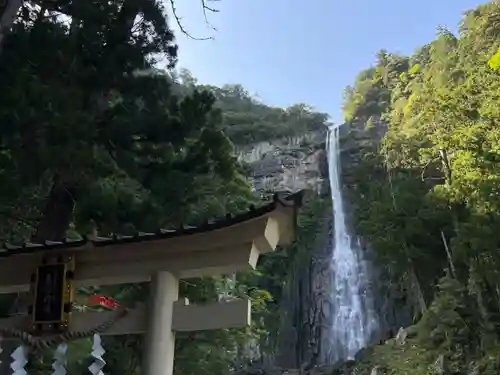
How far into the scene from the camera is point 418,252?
1399 centimetres

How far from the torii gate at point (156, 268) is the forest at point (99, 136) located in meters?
1.12

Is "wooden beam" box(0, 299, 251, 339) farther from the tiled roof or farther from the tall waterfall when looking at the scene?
the tall waterfall

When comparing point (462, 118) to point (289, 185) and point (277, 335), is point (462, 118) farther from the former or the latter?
point (289, 185)

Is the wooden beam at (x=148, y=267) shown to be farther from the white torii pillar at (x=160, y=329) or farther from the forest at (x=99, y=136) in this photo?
the forest at (x=99, y=136)

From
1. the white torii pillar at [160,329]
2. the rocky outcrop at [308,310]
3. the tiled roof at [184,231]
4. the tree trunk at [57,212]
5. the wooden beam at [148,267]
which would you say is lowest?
the white torii pillar at [160,329]

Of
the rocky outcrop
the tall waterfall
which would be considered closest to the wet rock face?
the tall waterfall

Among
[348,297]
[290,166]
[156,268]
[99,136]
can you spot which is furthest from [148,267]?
[290,166]

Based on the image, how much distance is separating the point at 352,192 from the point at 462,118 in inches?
349

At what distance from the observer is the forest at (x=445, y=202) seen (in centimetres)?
1050

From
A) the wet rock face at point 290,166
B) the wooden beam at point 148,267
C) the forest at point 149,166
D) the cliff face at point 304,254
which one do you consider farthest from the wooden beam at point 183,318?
the wet rock face at point 290,166

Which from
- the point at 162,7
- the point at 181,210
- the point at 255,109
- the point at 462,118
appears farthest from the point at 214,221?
the point at 255,109

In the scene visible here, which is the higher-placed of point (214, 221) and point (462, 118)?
point (462, 118)

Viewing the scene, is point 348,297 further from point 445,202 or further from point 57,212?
point 57,212

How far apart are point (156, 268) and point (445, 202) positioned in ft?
35.8
